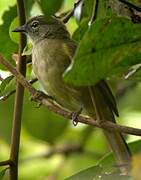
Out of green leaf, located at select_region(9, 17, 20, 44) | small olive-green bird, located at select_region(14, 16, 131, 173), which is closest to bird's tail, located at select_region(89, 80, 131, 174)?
small olive-green bird, located at select_region(14, 16, 131, 173)

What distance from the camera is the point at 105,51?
80.6 inches

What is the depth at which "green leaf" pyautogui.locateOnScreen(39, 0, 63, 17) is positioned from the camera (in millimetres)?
3736

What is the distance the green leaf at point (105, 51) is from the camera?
Result: 195cm

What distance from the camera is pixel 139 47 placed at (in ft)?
7.04

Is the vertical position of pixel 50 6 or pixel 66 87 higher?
pixel 50 6

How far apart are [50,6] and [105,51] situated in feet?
5.79

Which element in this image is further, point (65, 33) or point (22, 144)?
point (22, 144)

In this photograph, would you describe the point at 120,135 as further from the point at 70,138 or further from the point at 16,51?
the point at 70,138

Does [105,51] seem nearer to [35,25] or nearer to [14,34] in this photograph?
[14,34]

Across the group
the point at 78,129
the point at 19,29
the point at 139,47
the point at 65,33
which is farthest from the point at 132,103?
the point at 139,47

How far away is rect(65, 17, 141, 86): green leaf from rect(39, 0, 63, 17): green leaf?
1.61 metres

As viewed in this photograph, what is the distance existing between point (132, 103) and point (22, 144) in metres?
0.94

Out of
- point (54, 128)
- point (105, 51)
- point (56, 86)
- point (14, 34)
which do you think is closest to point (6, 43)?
point (14, 34)

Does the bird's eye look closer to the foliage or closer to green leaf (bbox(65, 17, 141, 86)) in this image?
the foliage
